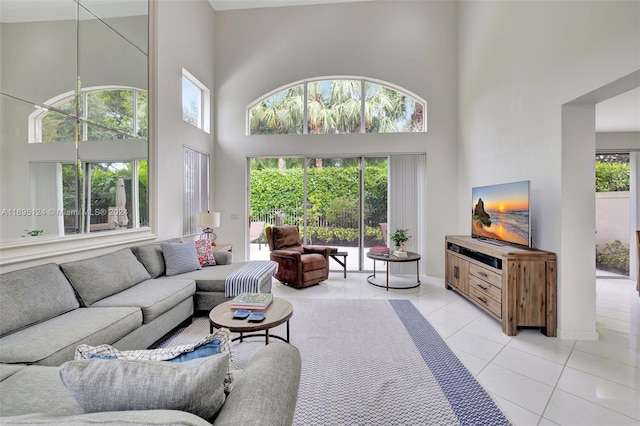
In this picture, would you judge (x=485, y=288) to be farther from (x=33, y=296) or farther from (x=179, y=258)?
(x=33, y=296)

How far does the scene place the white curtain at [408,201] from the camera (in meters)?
4.91

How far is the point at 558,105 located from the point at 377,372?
2.94m

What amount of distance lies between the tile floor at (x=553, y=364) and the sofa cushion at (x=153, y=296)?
Result: 256cm

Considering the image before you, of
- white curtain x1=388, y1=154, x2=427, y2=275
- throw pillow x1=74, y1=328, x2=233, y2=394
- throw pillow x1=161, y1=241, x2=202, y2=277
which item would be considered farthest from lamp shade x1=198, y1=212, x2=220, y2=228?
throw pillow x1=74, y1=328, x2=233, y2=394

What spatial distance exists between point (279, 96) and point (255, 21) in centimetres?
141

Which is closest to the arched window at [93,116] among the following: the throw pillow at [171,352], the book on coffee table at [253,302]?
the book on coffee table at [253,302]

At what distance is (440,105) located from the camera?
481 cm

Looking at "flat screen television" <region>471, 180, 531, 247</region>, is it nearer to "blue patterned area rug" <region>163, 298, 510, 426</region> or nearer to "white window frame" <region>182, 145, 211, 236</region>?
"blue patterned area rug" <region>163, 298, 510, 426</region>

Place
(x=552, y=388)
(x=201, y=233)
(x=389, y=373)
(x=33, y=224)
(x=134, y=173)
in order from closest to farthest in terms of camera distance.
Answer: (x=552, y=388)
(x=389, y=373)
(x=33, y=224)
(x=134, y=173)
(x=201, y=233)

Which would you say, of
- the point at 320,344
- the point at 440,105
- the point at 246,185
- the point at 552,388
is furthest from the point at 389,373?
the point at 440,105

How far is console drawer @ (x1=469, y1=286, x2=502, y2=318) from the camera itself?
282 cm

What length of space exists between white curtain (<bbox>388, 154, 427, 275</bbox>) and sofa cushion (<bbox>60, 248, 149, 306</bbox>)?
3.87 m

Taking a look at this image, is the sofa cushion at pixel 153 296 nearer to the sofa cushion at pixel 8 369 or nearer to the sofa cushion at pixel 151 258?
the sofa cushion at pixel 151 258

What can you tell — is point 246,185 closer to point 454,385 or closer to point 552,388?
point 454,385
